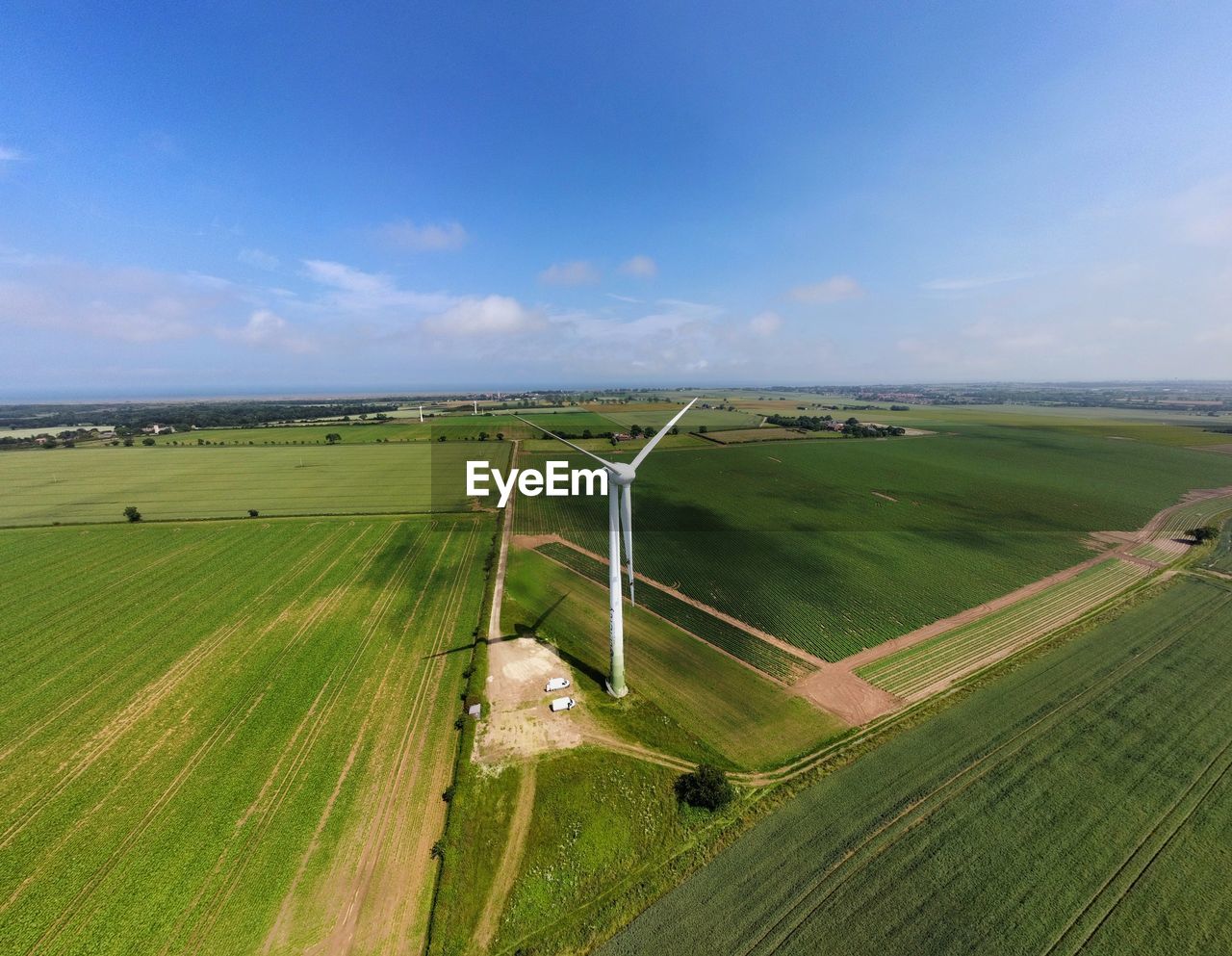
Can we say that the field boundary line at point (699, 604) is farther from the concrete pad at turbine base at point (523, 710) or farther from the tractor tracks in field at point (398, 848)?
the tractor tracks in field at point (398, 848)

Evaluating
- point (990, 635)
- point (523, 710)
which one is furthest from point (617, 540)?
point (990, 635)

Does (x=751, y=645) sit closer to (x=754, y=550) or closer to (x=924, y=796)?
(x=924, y=796)

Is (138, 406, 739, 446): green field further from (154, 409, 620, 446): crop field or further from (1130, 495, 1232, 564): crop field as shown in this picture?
(1130, 495, 1232, 564): crop field

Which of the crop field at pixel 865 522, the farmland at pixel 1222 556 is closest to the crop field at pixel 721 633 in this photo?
the crop field at pixel 865 522

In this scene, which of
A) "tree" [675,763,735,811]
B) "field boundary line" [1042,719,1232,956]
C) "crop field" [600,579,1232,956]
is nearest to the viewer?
"field boundary line" [1042,719,1232,956]

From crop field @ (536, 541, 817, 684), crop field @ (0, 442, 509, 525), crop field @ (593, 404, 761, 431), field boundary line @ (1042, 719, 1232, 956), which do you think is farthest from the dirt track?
crop field @ (593, 404, 761, 431)
